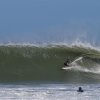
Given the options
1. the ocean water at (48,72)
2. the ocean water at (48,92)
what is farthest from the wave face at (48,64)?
the ocean water at (48,92)

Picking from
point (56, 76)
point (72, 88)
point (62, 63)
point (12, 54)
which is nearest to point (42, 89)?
point (72, 88)

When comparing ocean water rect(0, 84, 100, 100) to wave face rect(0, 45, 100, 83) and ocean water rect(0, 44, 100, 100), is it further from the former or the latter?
wave face rect(0, 45, 100, 83)

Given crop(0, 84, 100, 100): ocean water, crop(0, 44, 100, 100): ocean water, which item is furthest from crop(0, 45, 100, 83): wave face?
crop(0, 84, 100, 100): ocean water

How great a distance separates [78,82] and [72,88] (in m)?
1.82

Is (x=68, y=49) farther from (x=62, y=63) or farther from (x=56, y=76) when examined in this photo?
(x=56, y=76)

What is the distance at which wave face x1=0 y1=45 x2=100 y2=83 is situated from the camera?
19.0 metres

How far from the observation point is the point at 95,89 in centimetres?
1569

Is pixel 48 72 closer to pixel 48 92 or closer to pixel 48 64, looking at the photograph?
pixel 48 64

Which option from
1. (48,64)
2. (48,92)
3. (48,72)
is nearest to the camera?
(48,92)

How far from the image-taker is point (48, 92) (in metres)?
14.9

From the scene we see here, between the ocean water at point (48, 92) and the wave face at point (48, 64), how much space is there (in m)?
1.75

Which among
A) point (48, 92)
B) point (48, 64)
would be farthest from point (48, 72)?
point (48, 92)

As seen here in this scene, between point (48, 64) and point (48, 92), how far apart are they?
6380mm

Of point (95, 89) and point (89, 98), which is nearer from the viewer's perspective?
point (89, 98)
